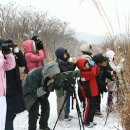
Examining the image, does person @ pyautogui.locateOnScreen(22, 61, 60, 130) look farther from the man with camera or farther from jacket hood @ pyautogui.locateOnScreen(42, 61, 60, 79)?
the man with camera

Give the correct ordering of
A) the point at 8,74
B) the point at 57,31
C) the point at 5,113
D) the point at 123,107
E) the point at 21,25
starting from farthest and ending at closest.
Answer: the point at 57,31, the point at 21,25, the point at 8,74, the point at 5,113, the point at 123,107

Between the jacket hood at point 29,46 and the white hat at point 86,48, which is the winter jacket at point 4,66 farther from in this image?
the white hat at point 86,48

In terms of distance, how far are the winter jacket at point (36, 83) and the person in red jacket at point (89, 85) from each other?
0.80 meters

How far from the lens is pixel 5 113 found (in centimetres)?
552

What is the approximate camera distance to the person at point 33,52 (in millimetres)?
7852

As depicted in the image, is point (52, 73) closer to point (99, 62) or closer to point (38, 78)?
point (38, 78)

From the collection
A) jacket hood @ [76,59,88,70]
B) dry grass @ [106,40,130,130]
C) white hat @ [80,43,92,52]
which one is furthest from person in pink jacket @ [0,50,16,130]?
→ white hat @ [80,43,92,52]

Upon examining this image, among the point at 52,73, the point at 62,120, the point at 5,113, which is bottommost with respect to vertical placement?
the point at 62,120

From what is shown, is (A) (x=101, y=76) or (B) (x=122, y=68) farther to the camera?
(A) (x=101, y=76)

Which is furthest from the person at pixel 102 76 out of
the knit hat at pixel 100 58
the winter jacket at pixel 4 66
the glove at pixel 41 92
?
the winter jacket at pixel 4 66

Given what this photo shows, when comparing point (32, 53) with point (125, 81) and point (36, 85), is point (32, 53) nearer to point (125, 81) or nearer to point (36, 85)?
point (36, 85)

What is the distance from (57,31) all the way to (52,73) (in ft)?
84.2

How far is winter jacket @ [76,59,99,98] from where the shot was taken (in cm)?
727

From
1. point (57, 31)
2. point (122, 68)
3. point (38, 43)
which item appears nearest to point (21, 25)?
point (57, 31)
